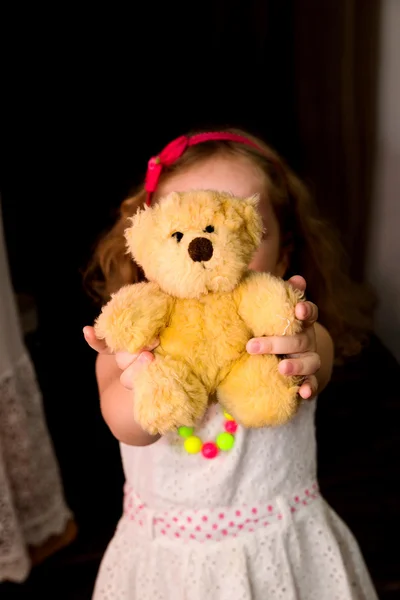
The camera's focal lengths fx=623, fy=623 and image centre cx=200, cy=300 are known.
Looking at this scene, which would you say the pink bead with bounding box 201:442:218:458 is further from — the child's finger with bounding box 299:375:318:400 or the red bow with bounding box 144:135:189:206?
the red bow with bounding box 144:135:189:206

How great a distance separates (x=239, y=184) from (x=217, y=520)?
0.41m

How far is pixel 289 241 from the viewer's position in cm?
90

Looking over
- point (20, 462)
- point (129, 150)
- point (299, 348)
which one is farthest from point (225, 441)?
point (129, 150)

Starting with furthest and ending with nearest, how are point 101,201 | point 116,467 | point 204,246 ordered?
point 101,201 → point 116,467 → point 204,246

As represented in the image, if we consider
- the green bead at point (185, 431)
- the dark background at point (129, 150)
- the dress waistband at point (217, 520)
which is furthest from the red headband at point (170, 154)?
the dark background at point (129, 150)

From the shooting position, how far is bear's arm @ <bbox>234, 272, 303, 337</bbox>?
466 mm

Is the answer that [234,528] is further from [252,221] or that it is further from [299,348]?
[252,221]

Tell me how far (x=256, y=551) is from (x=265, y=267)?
0.34 meters

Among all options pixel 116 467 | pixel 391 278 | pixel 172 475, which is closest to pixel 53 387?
pixel 116 467

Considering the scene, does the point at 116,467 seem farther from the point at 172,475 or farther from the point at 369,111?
the point at 369,111

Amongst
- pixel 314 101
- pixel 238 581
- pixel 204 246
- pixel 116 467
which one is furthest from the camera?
pixel 314 101

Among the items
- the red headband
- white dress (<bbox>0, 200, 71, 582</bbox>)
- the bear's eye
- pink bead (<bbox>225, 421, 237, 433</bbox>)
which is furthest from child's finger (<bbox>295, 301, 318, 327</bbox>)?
white dress (<bbox>0, 200, 71, 582</bbox>)

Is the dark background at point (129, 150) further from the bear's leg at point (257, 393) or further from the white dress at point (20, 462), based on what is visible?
the bear's leg at point (257, 393)

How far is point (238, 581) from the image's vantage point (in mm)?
709
